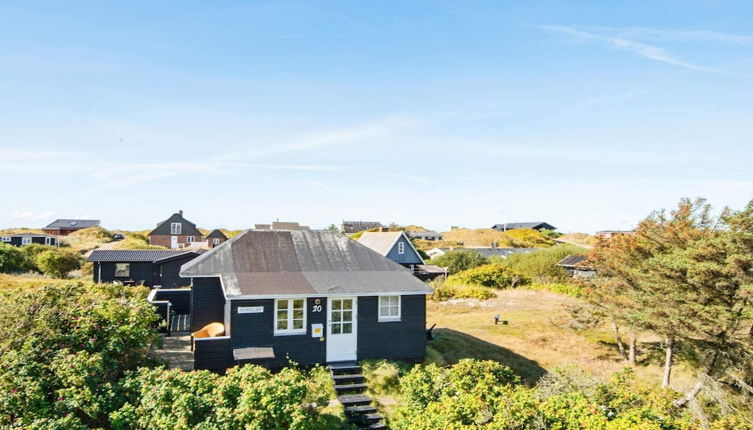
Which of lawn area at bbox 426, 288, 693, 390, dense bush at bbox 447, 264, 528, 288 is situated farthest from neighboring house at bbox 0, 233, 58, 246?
lawn area at bbox 426, 288, 693, 390

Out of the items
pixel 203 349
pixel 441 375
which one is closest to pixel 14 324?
pixel 203 349

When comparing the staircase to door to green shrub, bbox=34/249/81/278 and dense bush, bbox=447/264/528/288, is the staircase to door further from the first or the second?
green shrub, bbox=34/249/81/278

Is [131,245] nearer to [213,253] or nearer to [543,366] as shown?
[213,253]

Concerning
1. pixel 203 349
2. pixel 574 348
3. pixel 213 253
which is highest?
pixel 213 253

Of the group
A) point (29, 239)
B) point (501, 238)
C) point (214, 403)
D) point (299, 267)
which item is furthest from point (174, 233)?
point (214, 403)

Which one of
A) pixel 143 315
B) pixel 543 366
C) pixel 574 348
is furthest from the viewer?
pixel 574 348
